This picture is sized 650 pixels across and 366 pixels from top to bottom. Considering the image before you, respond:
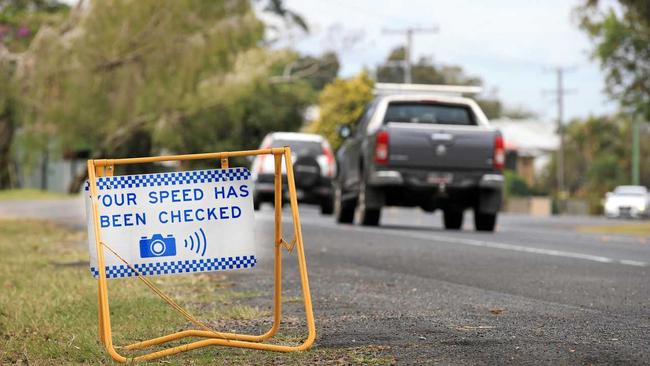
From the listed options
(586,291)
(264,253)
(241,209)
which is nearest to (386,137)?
(264,253)

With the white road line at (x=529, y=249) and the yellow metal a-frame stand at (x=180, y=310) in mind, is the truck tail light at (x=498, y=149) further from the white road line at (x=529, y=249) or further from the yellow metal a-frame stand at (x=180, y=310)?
the yellow metal a-frame stand at (x=180, y=310)

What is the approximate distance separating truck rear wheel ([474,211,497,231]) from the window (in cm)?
155

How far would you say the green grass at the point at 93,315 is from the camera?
7094 mm

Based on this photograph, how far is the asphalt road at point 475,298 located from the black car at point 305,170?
947cm

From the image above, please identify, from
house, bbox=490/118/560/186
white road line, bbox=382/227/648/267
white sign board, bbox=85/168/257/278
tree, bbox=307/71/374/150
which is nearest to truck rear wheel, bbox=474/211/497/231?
white road line, bbox=382/227/648/267

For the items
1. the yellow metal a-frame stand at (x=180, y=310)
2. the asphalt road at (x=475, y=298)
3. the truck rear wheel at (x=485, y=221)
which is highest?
the yellow metal a-frame stand at (x=180, y=310)

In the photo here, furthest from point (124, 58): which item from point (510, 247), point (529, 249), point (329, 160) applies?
point (529, 249)

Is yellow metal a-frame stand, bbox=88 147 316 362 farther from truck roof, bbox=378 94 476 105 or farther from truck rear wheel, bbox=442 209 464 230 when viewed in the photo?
truck rear wheel, bbox=442 209 464 230

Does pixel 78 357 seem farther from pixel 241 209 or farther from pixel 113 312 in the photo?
pixel 113 312

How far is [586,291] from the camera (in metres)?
11.0

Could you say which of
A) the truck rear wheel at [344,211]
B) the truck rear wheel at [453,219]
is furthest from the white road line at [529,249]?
the truck rear wheel at [453,219]

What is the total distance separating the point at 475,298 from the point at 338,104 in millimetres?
59463

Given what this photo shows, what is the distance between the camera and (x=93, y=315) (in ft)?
30.9

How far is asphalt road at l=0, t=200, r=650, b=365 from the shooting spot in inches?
283
